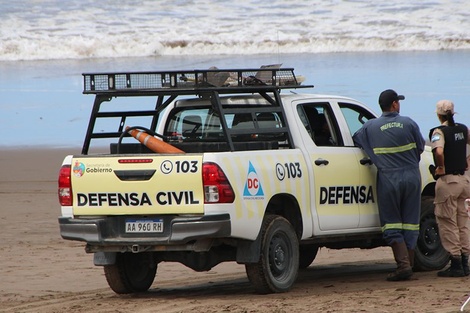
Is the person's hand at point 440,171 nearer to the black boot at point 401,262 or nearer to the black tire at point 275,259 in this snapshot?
the black boot at point 401,262

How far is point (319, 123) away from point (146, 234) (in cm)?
212

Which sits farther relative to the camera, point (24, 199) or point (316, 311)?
point (24, 199)

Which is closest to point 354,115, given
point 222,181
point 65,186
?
point 222,181

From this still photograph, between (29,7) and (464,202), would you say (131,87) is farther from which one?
(29,7)

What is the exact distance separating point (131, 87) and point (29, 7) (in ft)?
146

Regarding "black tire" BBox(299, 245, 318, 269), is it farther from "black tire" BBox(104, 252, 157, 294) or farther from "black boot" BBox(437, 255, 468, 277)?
"black tire" BBox(104, 252, 157, 294)

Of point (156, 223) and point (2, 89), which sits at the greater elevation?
point (2, 89)

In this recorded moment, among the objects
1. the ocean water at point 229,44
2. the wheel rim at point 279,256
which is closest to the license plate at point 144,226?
the wheel rim at point 279,256

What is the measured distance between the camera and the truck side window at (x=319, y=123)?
9.98 metres

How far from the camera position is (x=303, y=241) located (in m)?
9.83

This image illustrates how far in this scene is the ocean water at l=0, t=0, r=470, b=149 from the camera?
2727cm

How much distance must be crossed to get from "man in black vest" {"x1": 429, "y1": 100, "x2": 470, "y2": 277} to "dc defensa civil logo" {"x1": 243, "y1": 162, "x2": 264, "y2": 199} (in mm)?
1936

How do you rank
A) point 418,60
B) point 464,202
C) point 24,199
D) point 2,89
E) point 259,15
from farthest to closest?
1. point 259,15
2. point 418,60
3. point 2,89
4. point 24,199
5. point 464,202

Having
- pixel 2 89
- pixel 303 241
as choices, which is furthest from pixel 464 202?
pixel 2 89
